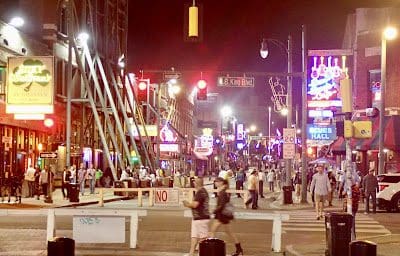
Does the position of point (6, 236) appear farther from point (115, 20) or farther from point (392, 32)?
point (115, 20)

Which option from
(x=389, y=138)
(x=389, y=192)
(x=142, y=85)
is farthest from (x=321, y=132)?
(x=142, y=85)

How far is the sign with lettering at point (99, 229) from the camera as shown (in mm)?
14836

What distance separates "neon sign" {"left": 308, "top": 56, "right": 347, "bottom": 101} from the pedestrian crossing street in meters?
18.3

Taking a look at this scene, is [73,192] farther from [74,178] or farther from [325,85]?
A: [325,85]

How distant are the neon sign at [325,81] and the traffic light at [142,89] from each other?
2052 centimetres

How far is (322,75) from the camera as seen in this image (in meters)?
44.2

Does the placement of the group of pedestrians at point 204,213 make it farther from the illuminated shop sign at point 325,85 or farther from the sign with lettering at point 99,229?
the illuminated shop sign at point 325,85

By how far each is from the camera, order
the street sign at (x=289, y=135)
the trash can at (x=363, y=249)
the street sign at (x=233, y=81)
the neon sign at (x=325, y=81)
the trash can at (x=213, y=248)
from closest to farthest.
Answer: the trash can at (x=363, y=249) → the trash can at (x=213, y=248) → the street sign at (x=233, y=81) → the street sign at (x=289, y=135) → the neon sign at (x=325, y=81)

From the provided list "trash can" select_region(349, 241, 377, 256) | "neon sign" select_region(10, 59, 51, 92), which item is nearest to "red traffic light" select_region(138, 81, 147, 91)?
"neon sign" select_region(10, 59, 51, 92)


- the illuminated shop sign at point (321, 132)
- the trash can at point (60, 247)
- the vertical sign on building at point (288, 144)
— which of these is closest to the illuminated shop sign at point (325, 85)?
the illuminated shop sign at point (321, 132)

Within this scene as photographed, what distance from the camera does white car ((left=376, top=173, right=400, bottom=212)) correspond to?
28219 mm

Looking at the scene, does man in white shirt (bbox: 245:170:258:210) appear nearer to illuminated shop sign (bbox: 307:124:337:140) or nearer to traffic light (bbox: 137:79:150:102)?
illuminated shop sign (bbox: 307:124:337:140)

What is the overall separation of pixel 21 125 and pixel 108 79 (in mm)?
20018

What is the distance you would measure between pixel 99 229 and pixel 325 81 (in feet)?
101
